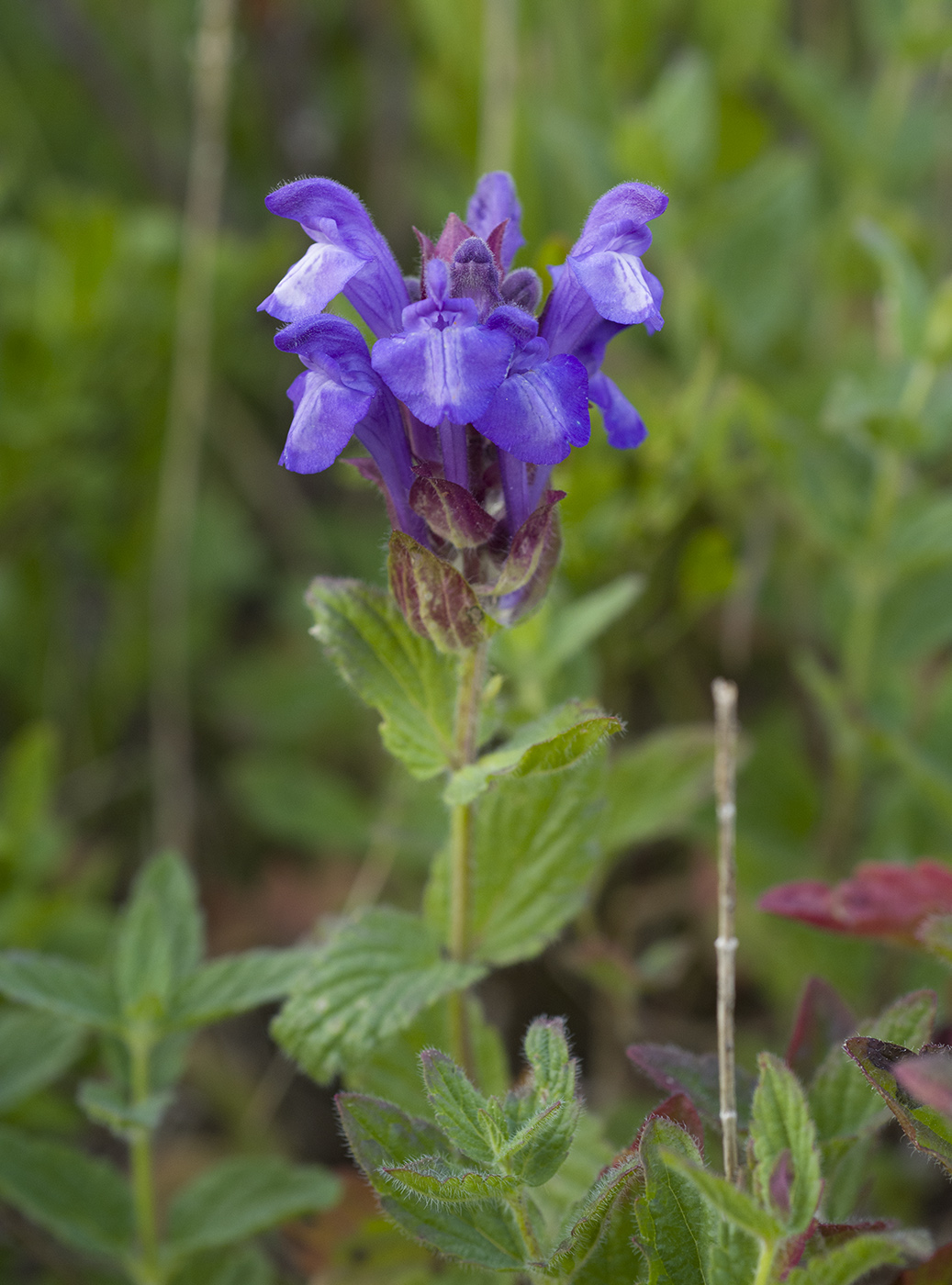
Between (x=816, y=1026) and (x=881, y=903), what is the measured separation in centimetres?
15

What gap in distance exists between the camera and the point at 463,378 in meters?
0.95

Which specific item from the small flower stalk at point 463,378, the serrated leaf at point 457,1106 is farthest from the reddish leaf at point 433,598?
the serrated leaf at point 457,1106

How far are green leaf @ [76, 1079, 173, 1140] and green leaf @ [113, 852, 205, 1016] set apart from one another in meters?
0.09

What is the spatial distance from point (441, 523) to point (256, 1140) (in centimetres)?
→ 125

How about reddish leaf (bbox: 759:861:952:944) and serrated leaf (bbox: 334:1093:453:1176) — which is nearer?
serrated leaf (bbox: 334:1093:453:1176)

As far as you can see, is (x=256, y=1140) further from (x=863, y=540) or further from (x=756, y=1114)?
(x=863, y=540)

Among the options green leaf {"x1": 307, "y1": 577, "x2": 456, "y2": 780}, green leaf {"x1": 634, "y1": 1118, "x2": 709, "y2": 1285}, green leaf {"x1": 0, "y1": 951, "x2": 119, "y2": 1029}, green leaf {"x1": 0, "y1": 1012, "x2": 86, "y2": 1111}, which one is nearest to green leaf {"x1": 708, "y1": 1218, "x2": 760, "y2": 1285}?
green leaf {"x1": 634, "y1": 1118, "x2": 709, "y2": 1285}

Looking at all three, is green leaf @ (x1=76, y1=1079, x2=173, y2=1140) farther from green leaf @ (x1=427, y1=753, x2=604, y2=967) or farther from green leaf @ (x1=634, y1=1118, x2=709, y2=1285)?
green leaf @ (x1=634, y1=1118, x2=709, y2=1285)

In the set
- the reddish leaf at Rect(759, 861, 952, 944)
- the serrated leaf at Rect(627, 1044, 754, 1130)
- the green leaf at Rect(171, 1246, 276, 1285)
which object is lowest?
the green leaf at Rect(171, 1246, 276, 1285)

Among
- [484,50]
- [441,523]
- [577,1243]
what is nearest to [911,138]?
[484,50]

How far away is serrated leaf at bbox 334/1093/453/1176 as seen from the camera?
0.99 m

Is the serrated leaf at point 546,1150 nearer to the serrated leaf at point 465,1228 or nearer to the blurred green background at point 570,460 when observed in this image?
the serrated leaf at point 465,1228

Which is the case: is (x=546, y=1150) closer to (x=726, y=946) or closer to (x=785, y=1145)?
(x=785, y=1145)

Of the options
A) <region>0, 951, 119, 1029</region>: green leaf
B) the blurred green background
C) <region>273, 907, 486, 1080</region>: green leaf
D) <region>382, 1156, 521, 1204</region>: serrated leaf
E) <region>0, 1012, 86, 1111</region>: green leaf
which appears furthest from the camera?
the blurred green background
